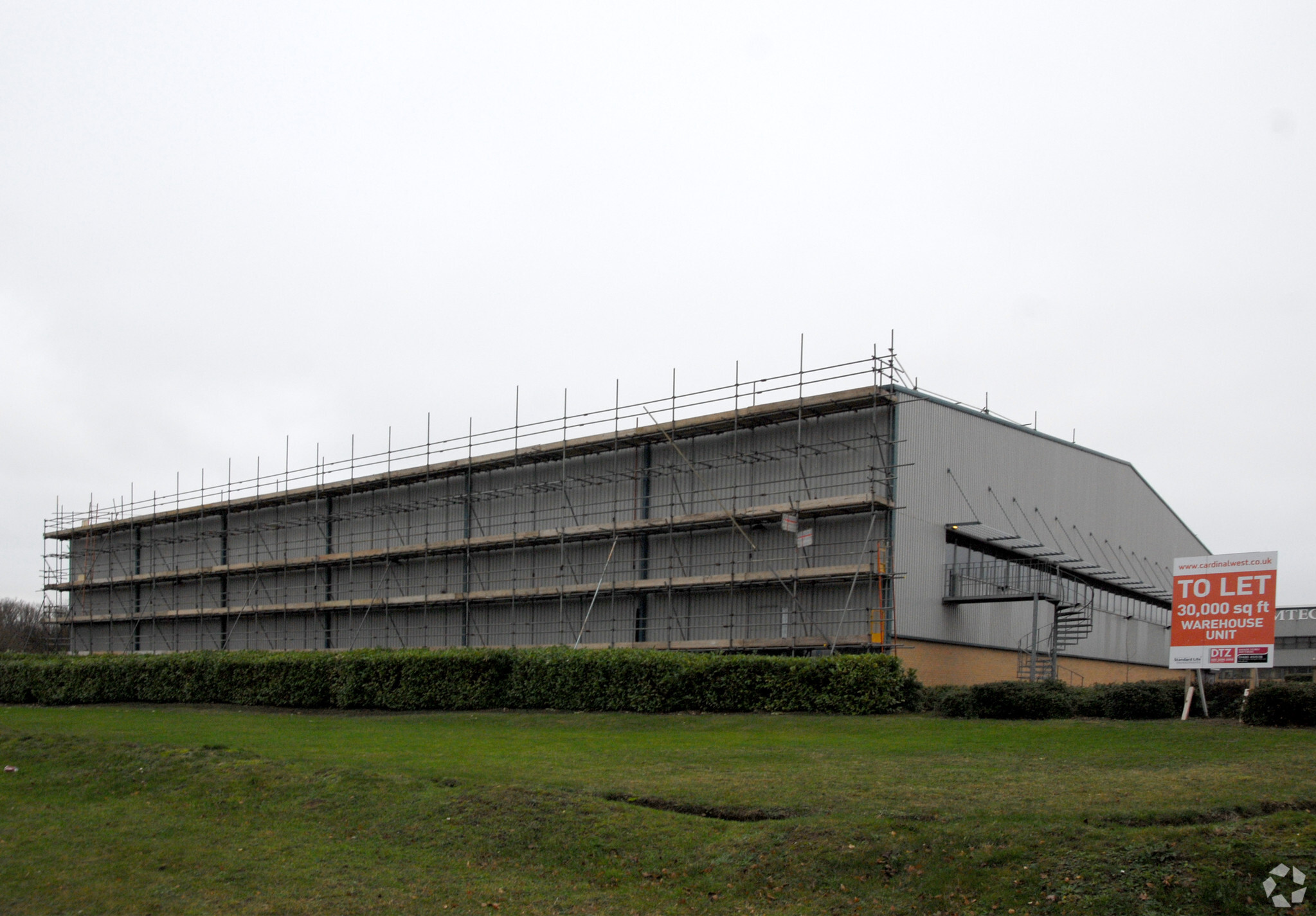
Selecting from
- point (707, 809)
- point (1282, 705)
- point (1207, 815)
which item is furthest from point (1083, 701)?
point (707, 809)

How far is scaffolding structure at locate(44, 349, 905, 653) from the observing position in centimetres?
3073

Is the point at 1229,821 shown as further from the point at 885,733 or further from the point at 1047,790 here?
the point at 885,733

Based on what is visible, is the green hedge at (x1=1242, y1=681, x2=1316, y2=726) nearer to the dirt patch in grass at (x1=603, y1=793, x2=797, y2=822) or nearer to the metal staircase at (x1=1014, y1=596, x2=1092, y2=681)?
the dirt patch in grass at (x1=603, y1=793, x2=797, y2=822)

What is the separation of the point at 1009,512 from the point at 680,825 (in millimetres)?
24757

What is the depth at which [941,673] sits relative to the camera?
1241 inches

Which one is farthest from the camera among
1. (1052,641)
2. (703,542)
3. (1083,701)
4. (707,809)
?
(703,542)

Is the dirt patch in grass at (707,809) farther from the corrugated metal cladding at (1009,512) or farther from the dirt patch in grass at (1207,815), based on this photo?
the corrugated metal cladding at (1009,512)

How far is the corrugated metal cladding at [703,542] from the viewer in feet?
101

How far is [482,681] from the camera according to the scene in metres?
30.3

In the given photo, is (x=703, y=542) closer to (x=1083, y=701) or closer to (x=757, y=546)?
(x=757, y=546)

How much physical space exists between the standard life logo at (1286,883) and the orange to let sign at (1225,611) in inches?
469

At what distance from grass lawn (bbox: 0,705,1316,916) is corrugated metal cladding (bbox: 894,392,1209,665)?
11.1 meters

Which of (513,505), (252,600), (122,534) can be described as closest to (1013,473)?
(513,505)

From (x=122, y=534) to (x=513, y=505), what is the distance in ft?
94.8
